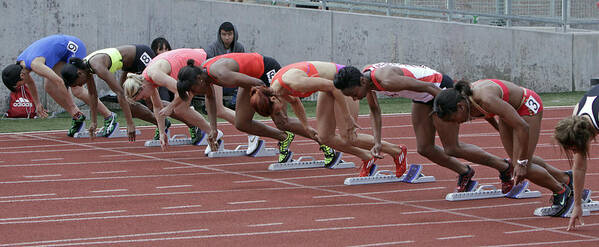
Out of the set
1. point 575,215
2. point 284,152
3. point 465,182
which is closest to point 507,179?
point 465,182

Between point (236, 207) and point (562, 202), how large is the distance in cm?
254

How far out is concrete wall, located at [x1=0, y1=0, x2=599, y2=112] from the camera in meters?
16.1

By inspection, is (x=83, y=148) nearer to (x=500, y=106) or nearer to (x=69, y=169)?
(x=69, y=169)

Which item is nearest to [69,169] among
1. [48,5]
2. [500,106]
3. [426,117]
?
[426,117]

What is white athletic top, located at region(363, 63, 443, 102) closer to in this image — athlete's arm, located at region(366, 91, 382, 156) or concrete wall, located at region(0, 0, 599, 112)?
athlete's arm, located at region(366, 91, 382, 156)

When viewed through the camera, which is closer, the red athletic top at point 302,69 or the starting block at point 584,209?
the starting block at point 584,209

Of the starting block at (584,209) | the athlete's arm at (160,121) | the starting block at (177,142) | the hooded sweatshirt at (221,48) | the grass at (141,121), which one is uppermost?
the hooded sweatshirt at (221,48)

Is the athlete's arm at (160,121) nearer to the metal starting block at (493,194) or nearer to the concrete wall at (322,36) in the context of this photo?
the metal starting block at (493,194)

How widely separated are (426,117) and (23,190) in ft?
12.1

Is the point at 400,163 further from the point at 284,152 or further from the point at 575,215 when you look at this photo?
the point at 575,215

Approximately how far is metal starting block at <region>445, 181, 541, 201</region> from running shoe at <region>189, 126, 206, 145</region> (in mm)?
4559

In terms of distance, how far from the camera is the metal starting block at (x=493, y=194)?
7.87 metres

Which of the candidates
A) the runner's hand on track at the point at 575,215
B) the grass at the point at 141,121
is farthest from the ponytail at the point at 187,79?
the grass at the point at 141,121

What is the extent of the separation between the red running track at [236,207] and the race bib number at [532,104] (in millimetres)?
803
